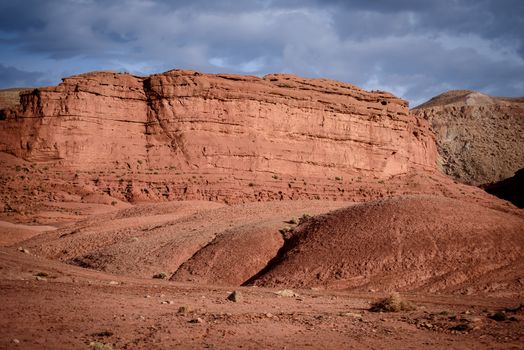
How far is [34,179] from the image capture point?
4256 cm

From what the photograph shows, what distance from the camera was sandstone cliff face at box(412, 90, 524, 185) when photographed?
94644 mm

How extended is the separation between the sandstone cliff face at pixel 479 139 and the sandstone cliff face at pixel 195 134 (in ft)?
148

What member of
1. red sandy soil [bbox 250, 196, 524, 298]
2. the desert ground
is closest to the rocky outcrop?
the desert ground

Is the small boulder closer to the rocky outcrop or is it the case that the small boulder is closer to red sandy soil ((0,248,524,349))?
red sandy soil ((0,248,524,349))

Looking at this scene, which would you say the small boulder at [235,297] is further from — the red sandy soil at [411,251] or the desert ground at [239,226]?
the red sandy soil at [411,251]

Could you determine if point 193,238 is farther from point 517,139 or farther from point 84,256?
point 517,139

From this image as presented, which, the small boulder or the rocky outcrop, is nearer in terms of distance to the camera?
the small boulder

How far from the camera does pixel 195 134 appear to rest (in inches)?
1900

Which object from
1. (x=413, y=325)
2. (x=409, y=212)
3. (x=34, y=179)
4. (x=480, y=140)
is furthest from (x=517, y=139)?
(x=413, y=325)

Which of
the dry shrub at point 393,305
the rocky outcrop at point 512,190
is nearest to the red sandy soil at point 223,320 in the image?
the dry shrub at point 393,305

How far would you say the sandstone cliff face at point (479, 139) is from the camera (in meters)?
94.6

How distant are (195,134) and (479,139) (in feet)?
215

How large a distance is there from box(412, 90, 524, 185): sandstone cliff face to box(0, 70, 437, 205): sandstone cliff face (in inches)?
1772

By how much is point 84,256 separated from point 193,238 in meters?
4.77
